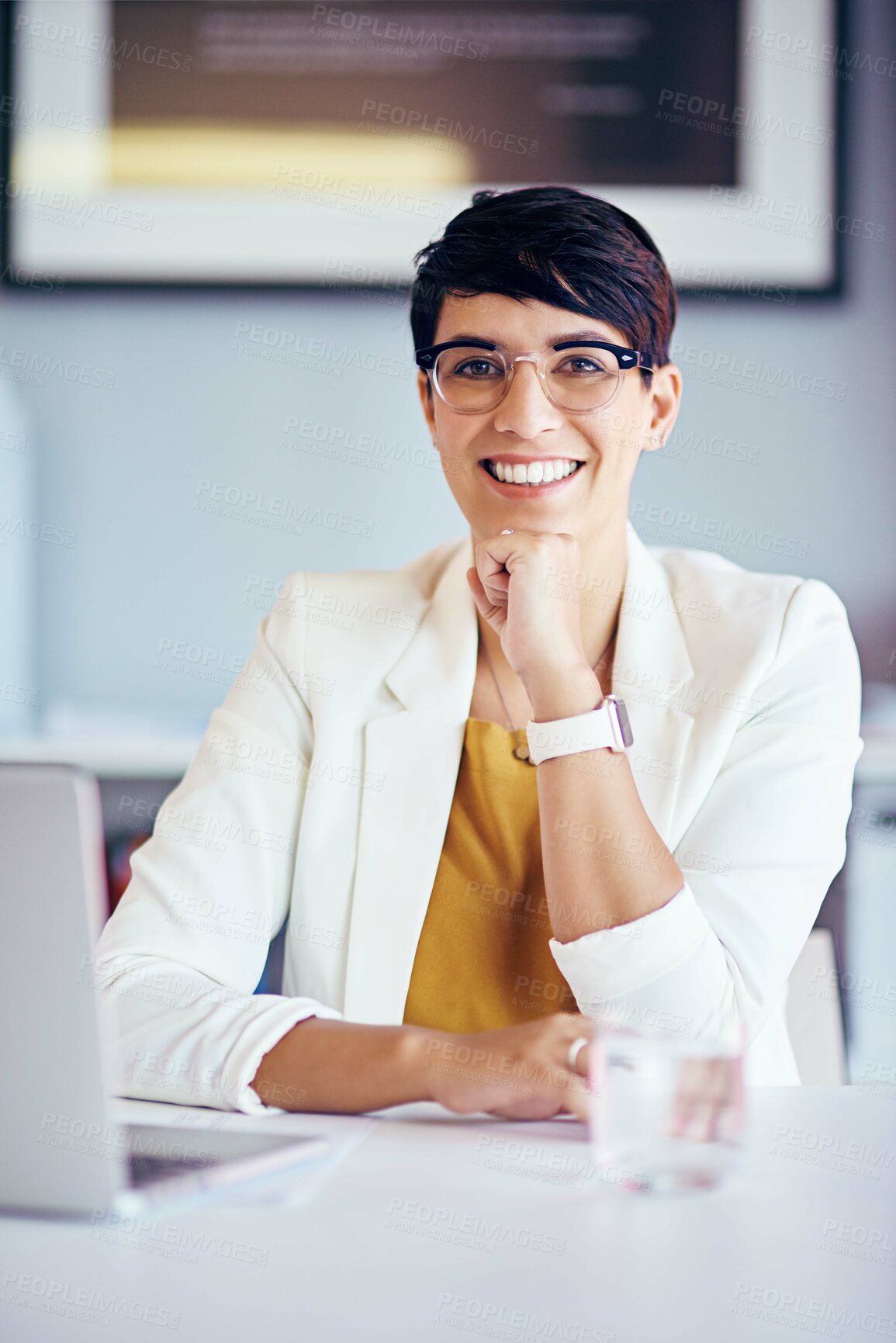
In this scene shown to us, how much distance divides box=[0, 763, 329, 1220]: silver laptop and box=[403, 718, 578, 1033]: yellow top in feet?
2.17

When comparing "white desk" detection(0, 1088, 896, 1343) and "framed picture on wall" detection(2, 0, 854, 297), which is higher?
"framed picture on wall" detection(2, 0, 854, 297)

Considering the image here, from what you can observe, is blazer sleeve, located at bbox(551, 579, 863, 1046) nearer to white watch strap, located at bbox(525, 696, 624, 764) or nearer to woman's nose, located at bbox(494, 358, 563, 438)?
white watch strap, located at bbox(525, 696, 624, 764)

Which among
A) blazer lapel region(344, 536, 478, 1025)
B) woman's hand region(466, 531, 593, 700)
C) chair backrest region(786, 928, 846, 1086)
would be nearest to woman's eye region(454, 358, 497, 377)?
woman's hand region(466, 531, 593, 700)

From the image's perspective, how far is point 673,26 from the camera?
2.46m

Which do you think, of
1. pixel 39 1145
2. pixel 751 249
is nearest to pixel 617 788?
pixel 39 1145

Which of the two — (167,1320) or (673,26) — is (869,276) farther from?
(167,1320)

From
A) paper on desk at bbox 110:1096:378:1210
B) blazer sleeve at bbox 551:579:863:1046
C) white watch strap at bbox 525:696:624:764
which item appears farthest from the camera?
white watch strap at bbox 525:696:624:764

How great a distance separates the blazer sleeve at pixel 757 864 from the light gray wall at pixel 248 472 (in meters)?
1.21

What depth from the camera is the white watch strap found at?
1156 millimetres

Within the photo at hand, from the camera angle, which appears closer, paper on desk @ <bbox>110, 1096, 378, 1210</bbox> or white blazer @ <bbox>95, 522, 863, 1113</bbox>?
paper on desk @ <bbox>110, 1096, 378, 1210</bbox>

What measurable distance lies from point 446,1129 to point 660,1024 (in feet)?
0.96

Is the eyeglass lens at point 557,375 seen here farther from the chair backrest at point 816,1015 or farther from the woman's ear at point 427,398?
the chair backrest at point 816,1015

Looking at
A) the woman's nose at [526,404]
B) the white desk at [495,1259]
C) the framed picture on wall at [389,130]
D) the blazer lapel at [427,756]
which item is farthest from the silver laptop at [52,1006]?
the framed picture on wall at [389,130]

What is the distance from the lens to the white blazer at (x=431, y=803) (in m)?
1.08
